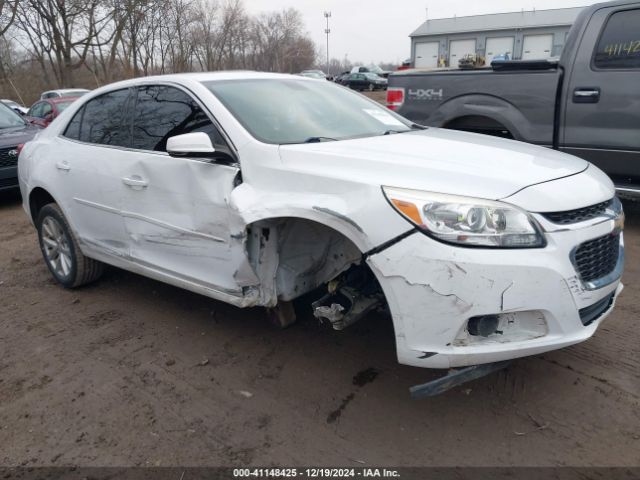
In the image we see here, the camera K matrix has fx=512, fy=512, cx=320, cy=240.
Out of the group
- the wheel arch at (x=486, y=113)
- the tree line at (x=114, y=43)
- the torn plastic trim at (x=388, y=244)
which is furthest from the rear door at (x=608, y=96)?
the tree line at (x=114, y=43)

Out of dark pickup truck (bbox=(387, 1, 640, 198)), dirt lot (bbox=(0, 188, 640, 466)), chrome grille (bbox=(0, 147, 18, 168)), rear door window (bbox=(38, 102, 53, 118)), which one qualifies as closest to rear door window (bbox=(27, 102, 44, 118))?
rear door window (bbox=(38, 102, 53, 118))

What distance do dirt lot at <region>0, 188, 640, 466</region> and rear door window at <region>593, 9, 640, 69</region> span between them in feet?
7.61

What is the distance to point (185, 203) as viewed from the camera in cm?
306

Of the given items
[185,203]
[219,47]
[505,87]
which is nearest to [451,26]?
[219,47]

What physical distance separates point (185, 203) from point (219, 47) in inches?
1860

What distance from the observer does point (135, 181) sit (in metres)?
3.36

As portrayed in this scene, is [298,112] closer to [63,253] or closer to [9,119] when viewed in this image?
[63,253]

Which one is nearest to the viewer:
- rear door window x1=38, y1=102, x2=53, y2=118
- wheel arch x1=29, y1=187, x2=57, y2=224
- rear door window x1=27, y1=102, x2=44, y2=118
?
wheel arch x1=29, y1=187, x2=57, y2=224

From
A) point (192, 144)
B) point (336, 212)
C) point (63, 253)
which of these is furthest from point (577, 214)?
point (63, 253)

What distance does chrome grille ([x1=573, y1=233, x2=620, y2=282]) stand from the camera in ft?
7.47

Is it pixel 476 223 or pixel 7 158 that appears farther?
pixel 7 158

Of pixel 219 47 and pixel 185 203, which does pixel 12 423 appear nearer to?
pixel 185 203

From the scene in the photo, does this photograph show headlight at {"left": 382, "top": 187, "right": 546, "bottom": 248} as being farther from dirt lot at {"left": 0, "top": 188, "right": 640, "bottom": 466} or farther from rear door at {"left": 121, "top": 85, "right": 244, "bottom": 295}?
rear door at {"left": 121, "top": 85, "right": 244, "bottom": 295}

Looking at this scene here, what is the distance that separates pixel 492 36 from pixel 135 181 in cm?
4536
